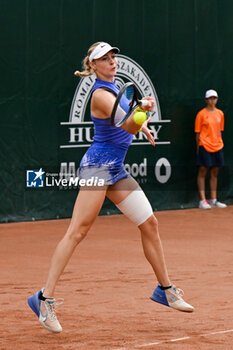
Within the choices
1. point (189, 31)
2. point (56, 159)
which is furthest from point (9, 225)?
point (189, 31)

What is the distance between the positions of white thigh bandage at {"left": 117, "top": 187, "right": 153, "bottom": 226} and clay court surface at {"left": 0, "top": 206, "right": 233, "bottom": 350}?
27.9 inches

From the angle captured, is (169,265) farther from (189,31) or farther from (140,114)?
(189,31)

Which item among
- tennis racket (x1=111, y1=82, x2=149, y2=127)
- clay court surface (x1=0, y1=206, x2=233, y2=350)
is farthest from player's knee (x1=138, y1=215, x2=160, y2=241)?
tennis racket (x1=111, y1=82, x2=149, y2=127)

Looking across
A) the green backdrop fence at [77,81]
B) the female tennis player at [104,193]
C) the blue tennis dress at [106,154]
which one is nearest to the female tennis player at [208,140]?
the green backdrop fence at [77,81]

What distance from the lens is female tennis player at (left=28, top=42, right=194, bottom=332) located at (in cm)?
545

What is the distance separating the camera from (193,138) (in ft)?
42.2

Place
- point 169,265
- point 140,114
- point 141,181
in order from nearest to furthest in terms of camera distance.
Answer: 1. point 140,114
2. point 169,265
3. point 141,181

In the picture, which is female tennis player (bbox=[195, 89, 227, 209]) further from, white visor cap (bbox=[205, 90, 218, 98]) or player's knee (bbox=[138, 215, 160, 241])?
player's knee (bbox=[138, 215, 160, 241])

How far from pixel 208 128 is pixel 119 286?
583cm

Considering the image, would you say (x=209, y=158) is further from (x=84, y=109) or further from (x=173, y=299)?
(x=173, y=299)

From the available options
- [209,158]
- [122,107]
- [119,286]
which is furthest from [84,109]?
[122,107]

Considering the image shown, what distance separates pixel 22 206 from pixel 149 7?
3311 mm

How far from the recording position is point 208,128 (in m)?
12.7

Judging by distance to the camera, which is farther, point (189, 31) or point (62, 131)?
point (189, 31)
